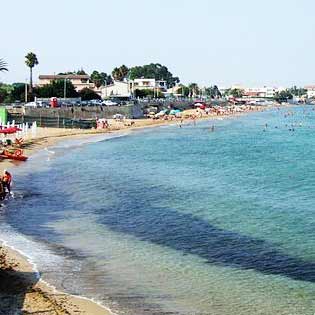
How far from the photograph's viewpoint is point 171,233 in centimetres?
2706

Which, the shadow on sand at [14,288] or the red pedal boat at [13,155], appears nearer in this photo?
the shadow on sand at [14,288]

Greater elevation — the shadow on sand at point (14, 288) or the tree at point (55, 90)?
the tree at point (55, 90)

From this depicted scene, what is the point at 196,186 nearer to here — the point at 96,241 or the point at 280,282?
the point at 96,241

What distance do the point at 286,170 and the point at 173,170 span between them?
372 inches

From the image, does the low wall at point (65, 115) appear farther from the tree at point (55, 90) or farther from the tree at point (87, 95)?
the tree at point (87, 95)

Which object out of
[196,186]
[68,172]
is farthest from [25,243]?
[68,172]

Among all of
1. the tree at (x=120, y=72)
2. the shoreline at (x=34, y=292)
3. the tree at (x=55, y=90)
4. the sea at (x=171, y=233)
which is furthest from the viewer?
the tree at (x=120, y=72)

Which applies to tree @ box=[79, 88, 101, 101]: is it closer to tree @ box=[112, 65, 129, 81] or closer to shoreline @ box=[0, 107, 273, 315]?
tree @ box=[112, 65, 129, 81]

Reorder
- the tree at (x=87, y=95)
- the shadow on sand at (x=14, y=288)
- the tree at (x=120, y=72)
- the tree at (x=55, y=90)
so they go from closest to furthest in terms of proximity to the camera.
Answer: the shadow on sand at (x=14, y=288) < the tree at (x=55, y=90) < the tree at (x=87, y=95) < the tree at (x=120, y=72)

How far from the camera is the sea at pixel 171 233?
18.7m

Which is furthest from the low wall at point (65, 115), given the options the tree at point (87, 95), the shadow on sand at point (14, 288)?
the shadow on sand at point (14, 288)

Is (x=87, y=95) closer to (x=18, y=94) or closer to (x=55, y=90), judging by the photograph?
(x=55, y=90)

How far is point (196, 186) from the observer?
4178 cm

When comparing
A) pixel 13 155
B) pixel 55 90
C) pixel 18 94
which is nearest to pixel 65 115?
pixel 55 90
